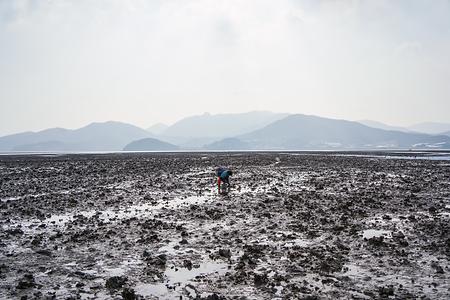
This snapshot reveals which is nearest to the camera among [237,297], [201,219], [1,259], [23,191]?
[237,297]

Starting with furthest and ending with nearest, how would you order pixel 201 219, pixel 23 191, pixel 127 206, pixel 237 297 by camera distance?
1. pixel 23 191
2. pixel 127 206
3. pixel 201 219
4. pixel 237 297

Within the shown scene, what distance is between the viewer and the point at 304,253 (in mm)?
11547

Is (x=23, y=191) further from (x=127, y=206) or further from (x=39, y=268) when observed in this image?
(x=39, y=268)

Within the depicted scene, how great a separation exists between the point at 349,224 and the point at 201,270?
8329mm

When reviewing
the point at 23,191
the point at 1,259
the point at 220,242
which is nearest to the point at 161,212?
the point at 220,242

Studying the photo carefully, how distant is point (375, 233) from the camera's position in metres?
14.2

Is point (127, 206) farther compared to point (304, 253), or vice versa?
point (127, 206)

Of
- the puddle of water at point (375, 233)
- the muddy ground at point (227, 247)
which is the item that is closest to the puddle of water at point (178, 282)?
the muddy ground at point (227, 247)

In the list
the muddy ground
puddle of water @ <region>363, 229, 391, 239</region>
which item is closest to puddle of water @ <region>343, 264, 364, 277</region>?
the muddy ground

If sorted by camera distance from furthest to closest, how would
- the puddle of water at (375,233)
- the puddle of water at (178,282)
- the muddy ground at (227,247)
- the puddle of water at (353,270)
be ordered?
the puddle of water at (375,233)
the puddle of water at (353,270)
the muddy ground at (227,247)
the puddle of water at (178,282)

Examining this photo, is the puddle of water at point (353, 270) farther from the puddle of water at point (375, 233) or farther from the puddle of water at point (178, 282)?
the puddle of water at point (375, 233)

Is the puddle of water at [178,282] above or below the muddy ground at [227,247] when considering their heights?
below

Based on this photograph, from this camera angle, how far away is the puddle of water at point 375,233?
13.7m

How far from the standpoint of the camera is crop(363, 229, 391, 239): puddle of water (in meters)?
13.7
